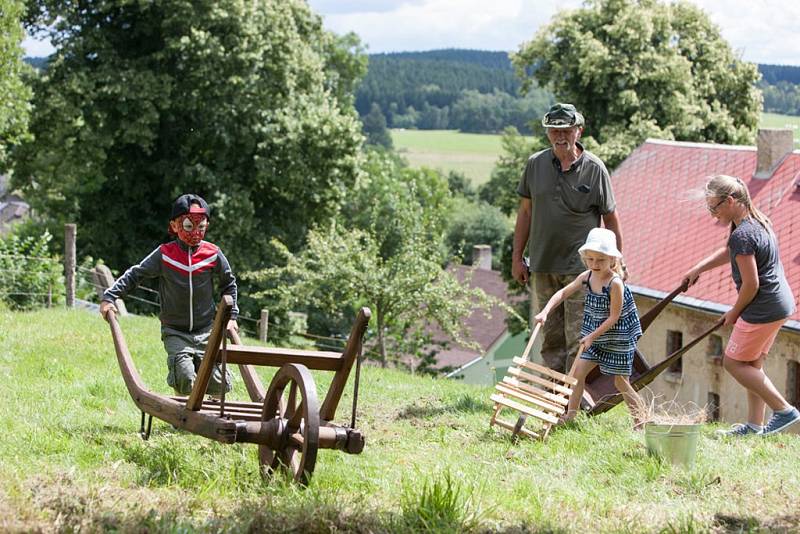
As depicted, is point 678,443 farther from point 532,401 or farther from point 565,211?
point 565,211

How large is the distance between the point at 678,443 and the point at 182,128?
24.0m

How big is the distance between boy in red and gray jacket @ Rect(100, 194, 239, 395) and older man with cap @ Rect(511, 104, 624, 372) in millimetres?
2850

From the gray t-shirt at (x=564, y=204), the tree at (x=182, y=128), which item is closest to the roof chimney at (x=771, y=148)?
the tree at (x=182, y=128)

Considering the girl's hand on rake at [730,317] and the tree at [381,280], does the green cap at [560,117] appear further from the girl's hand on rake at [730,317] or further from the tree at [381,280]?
the tree at [381,280]

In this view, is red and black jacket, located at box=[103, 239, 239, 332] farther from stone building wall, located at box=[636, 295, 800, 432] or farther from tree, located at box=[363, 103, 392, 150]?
tree, located at box=[363, 103, 392, 150]

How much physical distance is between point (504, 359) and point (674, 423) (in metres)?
50.6

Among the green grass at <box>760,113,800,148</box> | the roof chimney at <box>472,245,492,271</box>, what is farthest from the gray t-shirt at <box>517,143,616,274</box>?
the roof chimney at <box>472,245,492,271</box>

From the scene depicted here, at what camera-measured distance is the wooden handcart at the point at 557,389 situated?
296 inches

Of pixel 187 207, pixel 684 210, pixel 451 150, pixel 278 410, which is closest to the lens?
pixel 278 410

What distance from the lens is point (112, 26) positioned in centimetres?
2711

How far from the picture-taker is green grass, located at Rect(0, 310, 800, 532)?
4.96 meters

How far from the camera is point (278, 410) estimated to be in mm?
5969

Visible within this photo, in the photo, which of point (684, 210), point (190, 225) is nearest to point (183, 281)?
point (190, 225)

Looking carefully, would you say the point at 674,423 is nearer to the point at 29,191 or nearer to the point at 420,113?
the point at 29,191
